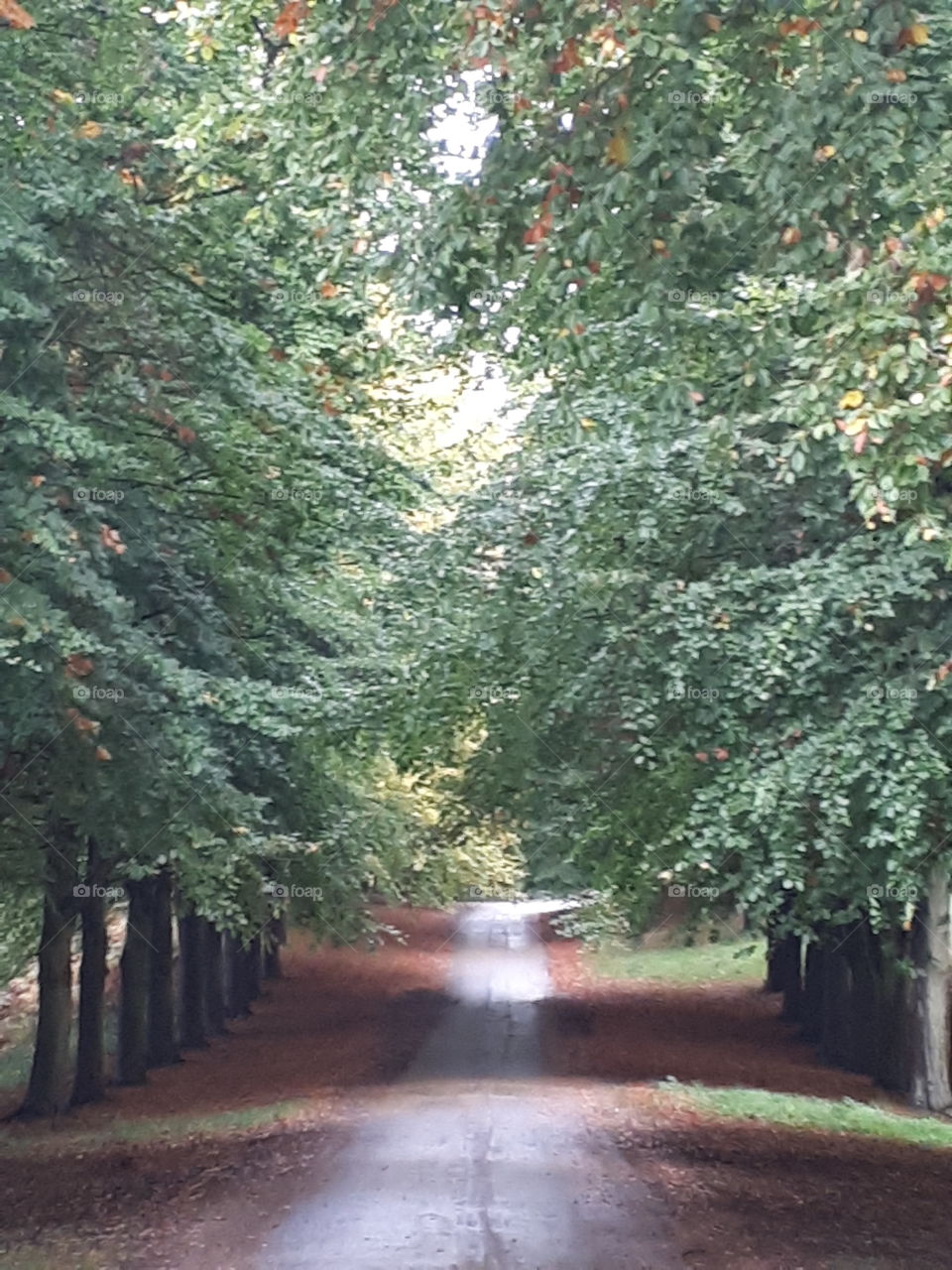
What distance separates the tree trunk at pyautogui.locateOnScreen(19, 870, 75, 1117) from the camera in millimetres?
19125

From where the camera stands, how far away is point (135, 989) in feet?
73.6

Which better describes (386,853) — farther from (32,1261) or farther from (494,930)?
(494,930)

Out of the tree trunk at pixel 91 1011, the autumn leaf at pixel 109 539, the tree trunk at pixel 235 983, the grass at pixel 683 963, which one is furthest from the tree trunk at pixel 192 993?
the grass at pixel 683 963

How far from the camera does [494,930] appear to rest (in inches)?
2502

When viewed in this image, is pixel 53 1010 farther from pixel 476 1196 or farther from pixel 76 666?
pixel 76 666

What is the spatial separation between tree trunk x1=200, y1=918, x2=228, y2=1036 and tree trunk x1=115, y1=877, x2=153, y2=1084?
5079mm

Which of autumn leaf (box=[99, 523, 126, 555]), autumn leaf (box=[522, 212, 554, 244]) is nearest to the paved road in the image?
autumn leaf (box=[99, 523, 126, 555])

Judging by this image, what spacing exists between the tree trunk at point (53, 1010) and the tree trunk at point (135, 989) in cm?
157

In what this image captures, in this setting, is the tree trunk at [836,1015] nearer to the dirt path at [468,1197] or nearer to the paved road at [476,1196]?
the paved road at [476,1196]

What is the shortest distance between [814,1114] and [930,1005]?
2.08m

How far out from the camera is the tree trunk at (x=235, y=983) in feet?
104

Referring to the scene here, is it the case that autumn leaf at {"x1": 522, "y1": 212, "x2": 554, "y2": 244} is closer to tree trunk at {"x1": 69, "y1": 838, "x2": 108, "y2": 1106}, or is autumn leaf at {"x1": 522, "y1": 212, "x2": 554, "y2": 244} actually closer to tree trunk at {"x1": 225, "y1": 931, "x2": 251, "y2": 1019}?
tree trunk at {"x1": 69, "y1": 838, "x2": 108, "y2": 1106}

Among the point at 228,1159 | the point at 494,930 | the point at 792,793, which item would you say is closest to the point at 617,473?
the point at 792,793

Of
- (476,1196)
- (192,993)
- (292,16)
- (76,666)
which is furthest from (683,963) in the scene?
(292,16)
